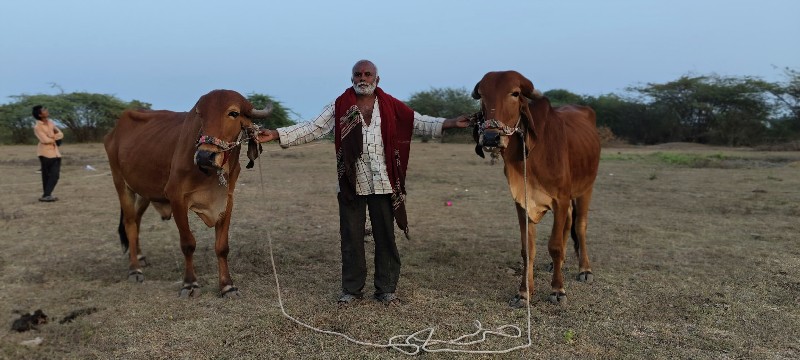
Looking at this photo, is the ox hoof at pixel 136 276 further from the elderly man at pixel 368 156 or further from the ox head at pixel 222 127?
the elderly man at pixel 368 156

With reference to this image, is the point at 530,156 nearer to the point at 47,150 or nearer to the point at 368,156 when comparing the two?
the point at 368,156

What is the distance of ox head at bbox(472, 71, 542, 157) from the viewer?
3.91 m

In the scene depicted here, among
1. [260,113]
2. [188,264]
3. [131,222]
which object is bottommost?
[188,264]

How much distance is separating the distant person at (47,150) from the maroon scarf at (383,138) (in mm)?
7824

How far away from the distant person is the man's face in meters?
7.94

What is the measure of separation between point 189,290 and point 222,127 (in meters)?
1.57

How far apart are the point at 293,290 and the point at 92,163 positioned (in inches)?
602

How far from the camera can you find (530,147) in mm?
4430

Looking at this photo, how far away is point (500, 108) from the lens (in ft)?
13.4

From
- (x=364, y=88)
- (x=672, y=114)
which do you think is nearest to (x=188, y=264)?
(x=364, y=88)

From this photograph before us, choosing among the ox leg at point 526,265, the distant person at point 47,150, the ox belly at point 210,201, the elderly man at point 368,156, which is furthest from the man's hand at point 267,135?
the distant person at point 47,150

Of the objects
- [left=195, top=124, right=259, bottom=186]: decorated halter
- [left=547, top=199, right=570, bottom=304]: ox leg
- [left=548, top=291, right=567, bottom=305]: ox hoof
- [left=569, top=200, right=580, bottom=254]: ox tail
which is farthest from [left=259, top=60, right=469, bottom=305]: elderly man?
[left=569, top=200, right=580, bottom=254]: ox tail

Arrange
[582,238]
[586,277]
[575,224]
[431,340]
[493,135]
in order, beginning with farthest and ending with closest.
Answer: [575,224] → [582,238] → [586,277] → [493,135] → [431,340]

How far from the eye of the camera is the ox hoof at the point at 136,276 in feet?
17.4
